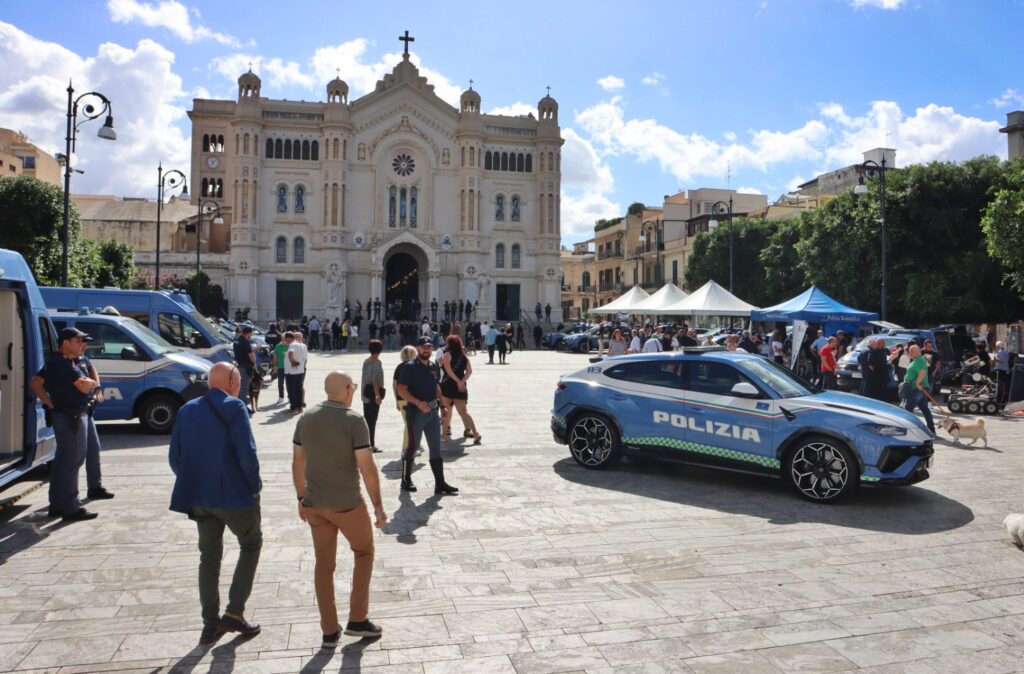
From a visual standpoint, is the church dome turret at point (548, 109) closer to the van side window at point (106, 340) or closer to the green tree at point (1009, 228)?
the green tree at point (1009, 228)

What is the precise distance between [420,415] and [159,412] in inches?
227

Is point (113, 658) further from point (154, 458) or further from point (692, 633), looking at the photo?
point (154, 458)

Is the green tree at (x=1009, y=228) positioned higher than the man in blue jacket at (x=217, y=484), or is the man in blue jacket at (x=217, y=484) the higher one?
the green tree at (x=1009, y=228)

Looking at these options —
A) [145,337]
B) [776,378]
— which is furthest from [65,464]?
[776,378]

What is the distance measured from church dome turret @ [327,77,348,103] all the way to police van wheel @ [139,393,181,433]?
137 ft

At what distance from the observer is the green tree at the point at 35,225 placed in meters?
28.5

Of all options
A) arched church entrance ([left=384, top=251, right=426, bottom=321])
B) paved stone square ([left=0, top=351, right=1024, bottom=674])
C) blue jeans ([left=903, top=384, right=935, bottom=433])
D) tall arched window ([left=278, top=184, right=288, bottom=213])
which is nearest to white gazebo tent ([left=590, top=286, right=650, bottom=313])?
blue jeans ([left=903, top=384, right=935, bottom=433])

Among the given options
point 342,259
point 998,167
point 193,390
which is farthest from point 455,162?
point 193,390

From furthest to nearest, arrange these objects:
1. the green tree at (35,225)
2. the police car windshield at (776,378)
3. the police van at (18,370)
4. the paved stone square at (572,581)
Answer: the green tree at (35,225) < the police car windshield at (776,378) < the police van at (18,370) < the paved stone square at (572,581)

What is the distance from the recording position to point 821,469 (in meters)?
7.75

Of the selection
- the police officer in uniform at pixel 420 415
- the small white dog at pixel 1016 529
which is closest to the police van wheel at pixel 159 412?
the police officer in uniform at pixel 420 415

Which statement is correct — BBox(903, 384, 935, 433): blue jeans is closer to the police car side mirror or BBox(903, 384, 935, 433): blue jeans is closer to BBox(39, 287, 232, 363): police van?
the police car side mirror

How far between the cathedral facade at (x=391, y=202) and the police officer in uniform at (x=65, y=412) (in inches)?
1639

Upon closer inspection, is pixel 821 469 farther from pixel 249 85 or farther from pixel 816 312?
pixel 249 85
